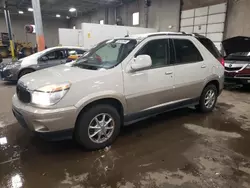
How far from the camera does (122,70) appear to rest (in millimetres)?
2590

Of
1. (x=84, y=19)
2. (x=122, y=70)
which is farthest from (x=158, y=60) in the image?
(x=84, y=19)

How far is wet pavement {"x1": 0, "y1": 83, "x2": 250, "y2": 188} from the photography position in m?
2.05

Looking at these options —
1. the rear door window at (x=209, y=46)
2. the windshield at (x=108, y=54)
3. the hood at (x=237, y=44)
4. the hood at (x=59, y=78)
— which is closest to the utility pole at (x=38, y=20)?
the windshield at (x=108, y=54)

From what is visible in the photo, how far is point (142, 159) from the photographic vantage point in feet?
8.01

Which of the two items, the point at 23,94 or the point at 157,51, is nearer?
the point at 23,94

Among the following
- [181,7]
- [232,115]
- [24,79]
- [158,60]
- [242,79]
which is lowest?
[232,115]

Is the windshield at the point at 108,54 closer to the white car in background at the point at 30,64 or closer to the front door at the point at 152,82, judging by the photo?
the front door at the point at 152,82

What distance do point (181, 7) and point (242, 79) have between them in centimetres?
756

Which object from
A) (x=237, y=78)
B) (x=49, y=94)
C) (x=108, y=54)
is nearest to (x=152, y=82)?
(x=108, y=54)

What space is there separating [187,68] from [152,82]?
0.85 metres

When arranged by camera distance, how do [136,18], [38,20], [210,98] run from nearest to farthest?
[210,98] < [38,20] < [136,18]

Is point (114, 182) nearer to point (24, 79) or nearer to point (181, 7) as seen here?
point (24, 79)

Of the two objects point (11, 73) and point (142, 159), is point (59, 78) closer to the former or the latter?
point (142, 159)

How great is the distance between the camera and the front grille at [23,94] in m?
2.29
